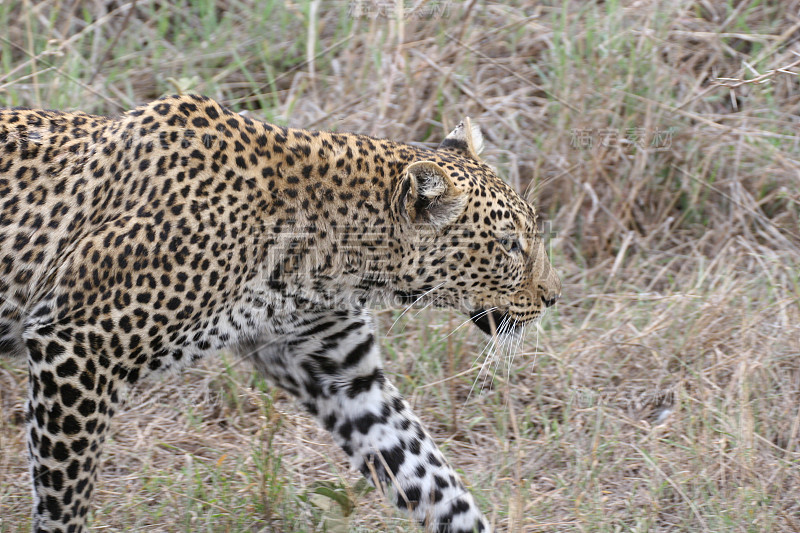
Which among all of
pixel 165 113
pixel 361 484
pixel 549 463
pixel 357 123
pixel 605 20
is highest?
pixel 165 113

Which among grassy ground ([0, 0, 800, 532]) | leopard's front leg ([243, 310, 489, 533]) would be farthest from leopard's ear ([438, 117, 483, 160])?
grassy ground ([0, 0, 800, 532])

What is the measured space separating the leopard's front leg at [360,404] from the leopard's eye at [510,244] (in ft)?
2.37

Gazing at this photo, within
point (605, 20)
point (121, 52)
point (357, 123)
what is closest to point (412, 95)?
point (357, 123)

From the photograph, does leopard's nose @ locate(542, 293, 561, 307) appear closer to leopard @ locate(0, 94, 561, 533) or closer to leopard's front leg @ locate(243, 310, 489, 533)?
leopard @ locate(0, 94, 561, 533)

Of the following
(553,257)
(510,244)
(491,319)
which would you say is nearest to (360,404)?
(491,319)

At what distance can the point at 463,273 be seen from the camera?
14.9 feet

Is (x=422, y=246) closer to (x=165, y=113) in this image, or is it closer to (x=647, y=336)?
(x=165, y=113)

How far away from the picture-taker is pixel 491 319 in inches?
183

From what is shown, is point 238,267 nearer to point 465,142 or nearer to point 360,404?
point 360,404

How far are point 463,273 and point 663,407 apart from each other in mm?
1732

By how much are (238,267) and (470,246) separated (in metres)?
1.03

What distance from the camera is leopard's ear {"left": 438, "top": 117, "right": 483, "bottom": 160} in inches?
193

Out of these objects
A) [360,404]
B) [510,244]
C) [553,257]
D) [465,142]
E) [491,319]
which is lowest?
[553,257]

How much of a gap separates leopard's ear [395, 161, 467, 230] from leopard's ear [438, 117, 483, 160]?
Result: 587mm
